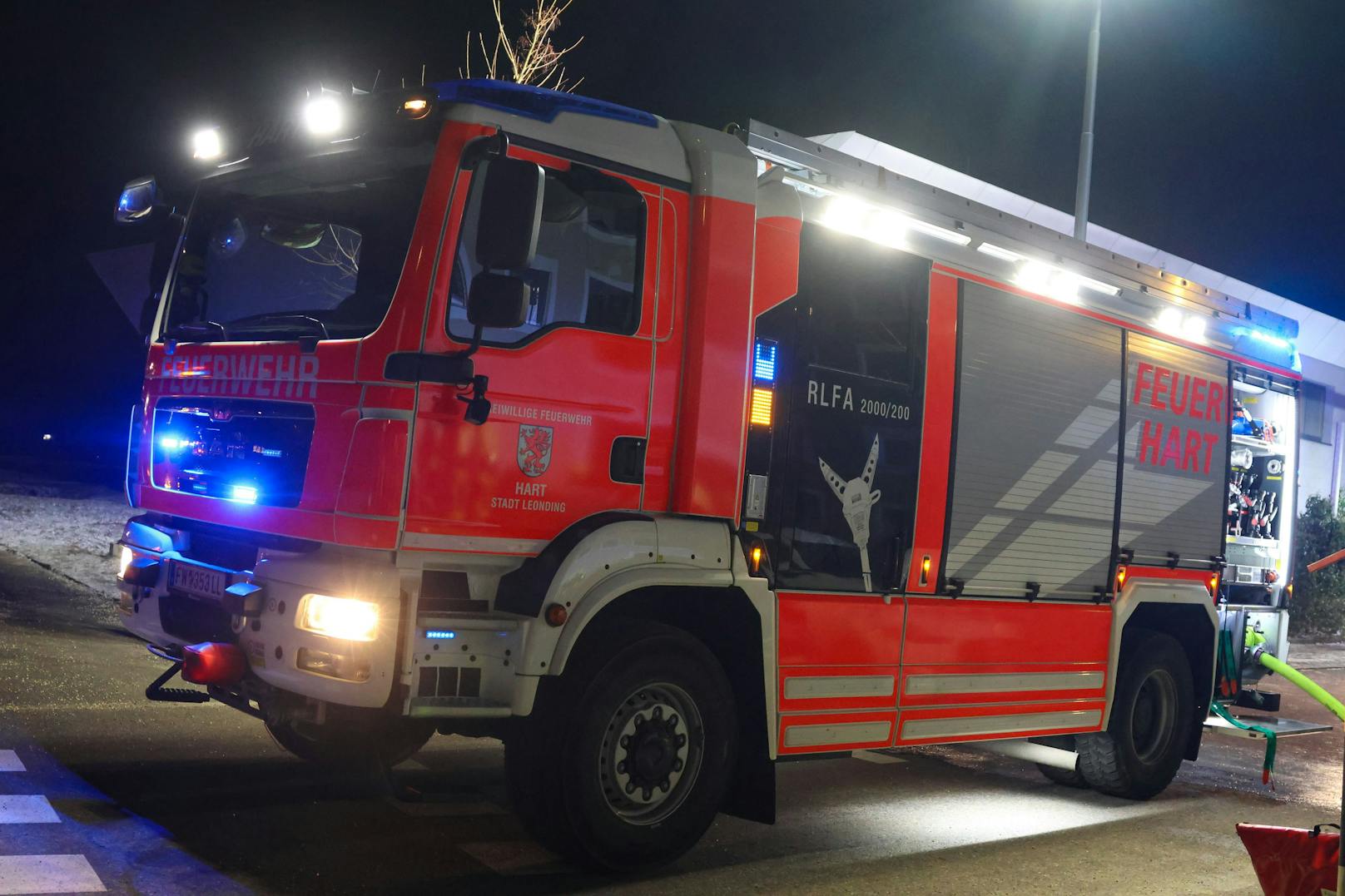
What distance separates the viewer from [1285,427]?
375 inches

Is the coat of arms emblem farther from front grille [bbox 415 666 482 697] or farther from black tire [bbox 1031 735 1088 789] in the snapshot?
black tire [bbox 1031 735 1088 789]

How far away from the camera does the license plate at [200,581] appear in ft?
17.0

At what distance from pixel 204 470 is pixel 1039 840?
455 centimetres

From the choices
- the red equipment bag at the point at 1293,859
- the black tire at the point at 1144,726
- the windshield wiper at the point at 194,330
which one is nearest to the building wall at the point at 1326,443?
the black tire at the point at 1144,726

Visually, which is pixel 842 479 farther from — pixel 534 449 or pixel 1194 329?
pixel 1194 329

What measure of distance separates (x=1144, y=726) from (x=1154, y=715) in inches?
5.7

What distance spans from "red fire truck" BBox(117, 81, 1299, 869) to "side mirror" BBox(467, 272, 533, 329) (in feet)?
0.06

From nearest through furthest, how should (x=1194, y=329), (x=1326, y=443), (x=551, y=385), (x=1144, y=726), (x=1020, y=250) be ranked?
(x=551, y=385) → (x=1020, y=250) → (x=1144, y=726) → (x=1194, y=329) → (x=1326, y=443)

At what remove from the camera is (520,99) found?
5105 mm

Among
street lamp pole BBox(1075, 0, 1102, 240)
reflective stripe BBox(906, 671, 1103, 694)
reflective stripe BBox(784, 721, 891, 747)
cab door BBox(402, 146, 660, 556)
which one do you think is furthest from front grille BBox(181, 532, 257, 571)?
street lamp pole BBox(1075, 0, 1102, 240)

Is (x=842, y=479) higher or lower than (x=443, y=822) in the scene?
higher

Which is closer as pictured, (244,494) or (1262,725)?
(244,494)

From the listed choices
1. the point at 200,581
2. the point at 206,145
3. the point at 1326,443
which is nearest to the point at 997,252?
the point at 206,145

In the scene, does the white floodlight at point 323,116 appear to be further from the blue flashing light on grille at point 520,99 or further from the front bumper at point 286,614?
the front bumper at point 286,614
